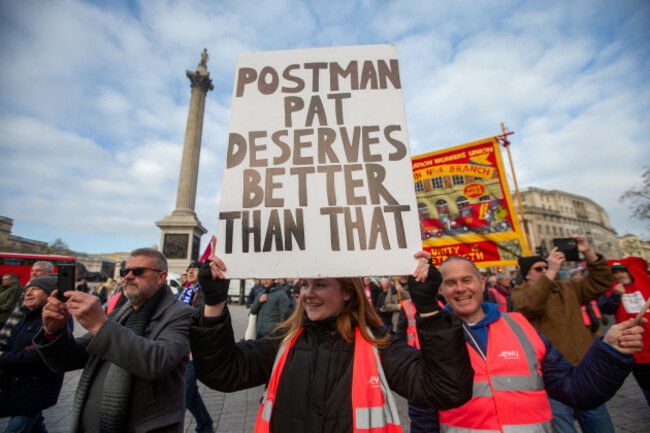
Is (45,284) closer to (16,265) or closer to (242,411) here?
(242,411)

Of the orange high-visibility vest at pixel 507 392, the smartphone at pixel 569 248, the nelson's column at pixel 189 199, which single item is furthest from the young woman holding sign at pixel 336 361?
the nelson's column at pixel 189 199

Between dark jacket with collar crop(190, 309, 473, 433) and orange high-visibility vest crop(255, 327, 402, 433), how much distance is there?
3 cm

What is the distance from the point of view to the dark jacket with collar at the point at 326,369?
1452mm

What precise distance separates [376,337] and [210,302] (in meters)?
0.92

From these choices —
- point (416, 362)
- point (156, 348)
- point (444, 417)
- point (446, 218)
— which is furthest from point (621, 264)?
point (156, 348)

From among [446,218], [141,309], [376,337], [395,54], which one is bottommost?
[376,337]

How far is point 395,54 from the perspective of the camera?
2.12 meters

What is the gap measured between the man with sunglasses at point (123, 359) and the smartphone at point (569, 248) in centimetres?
326

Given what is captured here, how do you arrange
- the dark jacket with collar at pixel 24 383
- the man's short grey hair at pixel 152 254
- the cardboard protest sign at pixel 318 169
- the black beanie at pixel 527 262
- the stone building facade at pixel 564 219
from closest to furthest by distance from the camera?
the cardboard protest sign at pixel 318 169 < the man's short grey hair at pixel 152 254 < the dark jacket with collar at pixel 24 383 < the black beanie at pixel 527 262 < the stone building facade at pixel 564 219

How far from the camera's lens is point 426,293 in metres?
1.50

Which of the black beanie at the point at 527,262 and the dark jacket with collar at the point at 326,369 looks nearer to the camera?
the dark jacket with collar at the point at 326,369

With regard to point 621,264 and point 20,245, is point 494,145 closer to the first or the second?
point 621,264

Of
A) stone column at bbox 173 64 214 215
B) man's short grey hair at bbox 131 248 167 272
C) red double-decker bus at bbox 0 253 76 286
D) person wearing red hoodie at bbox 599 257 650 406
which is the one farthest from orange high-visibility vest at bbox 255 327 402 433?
stone column at bbox 173 64 214 215

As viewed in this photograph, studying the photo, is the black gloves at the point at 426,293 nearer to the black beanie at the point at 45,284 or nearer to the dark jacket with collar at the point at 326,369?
the dark jacket with collar at the point at 326,369
